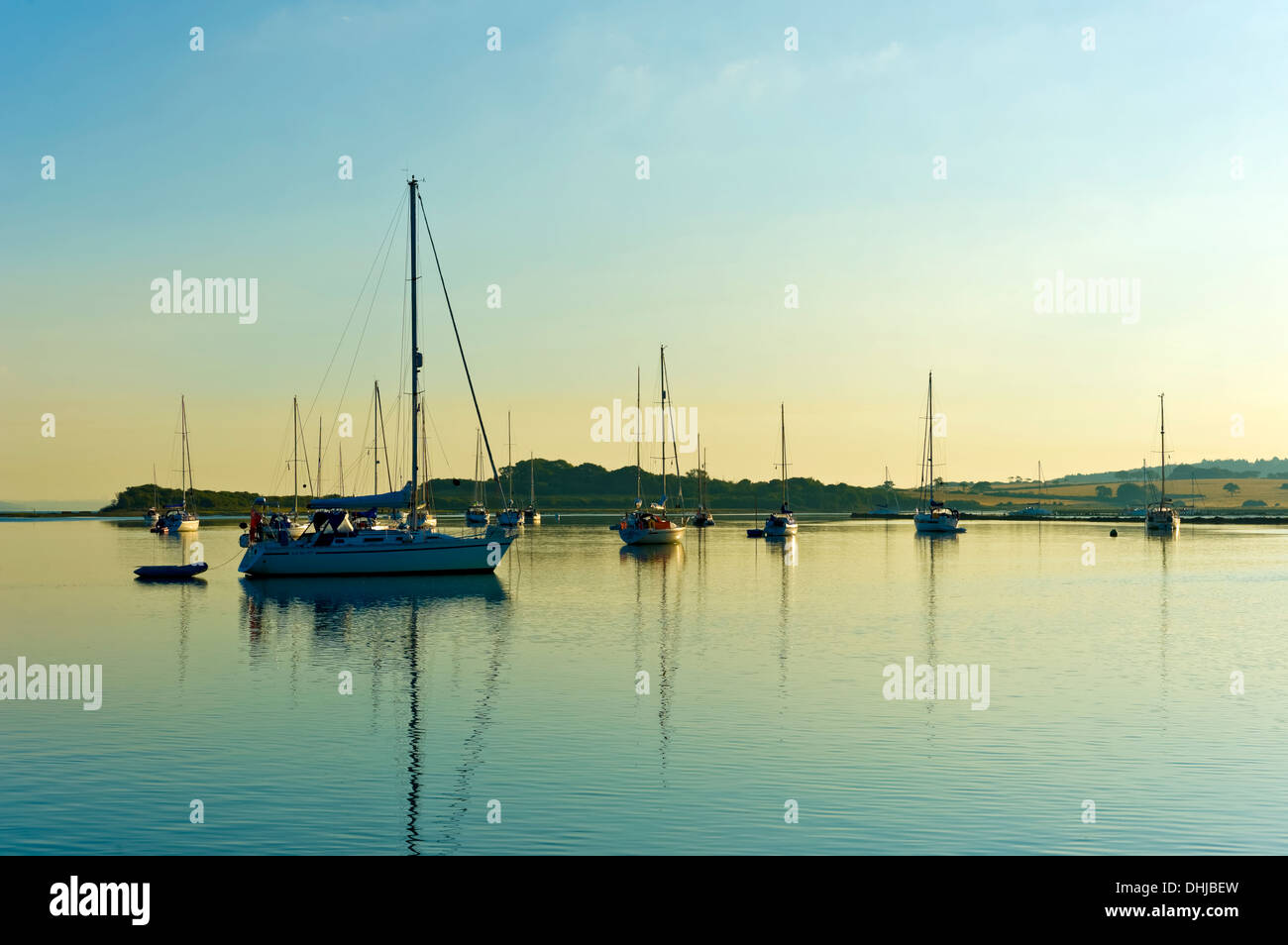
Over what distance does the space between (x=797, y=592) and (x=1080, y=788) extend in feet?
130

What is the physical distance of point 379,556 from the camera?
61719 millimetres

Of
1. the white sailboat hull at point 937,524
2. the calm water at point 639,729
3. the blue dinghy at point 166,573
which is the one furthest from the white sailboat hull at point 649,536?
the white sailboat hull at point 937,524

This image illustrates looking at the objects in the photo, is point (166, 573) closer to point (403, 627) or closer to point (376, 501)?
point (376, 501)

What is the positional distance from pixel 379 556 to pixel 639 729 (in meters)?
40.4

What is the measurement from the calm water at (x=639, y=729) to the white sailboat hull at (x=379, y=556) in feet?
23.8

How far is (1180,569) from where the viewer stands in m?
77.8

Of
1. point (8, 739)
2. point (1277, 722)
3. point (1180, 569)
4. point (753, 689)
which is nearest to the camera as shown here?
point (8, 739)

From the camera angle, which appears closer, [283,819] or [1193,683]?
[283,819]

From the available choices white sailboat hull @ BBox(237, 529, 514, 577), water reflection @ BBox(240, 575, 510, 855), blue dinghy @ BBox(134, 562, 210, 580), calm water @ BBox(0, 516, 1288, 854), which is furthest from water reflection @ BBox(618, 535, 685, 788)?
blue dinghy @ BBox(134, 562, 210, 580)

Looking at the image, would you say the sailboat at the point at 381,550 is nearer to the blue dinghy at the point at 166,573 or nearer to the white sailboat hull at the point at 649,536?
the blue dinghy at the point at 166,573

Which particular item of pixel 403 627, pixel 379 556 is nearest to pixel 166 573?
pixel 379 556

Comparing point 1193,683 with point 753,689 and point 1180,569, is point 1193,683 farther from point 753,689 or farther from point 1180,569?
point 1180,569
